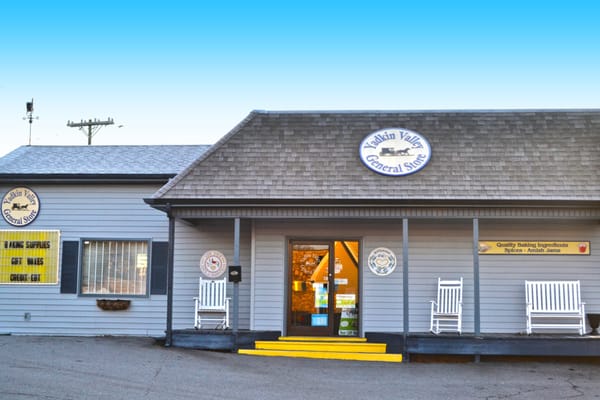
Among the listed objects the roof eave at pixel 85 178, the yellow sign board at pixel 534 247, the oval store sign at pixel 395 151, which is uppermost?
the oval store sign at pixel 395 151

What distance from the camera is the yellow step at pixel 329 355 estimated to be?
35.4ft

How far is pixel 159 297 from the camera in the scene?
41.9ft

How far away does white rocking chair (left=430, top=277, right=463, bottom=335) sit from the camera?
11734 millimetres

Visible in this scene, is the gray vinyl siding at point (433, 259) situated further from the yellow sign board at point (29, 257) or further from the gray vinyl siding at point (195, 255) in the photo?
the yellow sign board at point (29, 257)

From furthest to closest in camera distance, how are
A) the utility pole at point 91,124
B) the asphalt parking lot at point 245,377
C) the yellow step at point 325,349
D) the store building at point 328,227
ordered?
the utility pole at point 91,124 < the store building at point 328,227 < the yellow step at point 325,349 < the asphalt parking lot at point 245,377

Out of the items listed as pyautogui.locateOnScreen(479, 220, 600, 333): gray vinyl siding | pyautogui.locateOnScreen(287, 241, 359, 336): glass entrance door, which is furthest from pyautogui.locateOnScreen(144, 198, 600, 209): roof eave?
pyautogui.locateOnScreen(287, 241, 359, 336): glass entrance door

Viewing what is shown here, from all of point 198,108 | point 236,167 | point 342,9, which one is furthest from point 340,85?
point 236,167

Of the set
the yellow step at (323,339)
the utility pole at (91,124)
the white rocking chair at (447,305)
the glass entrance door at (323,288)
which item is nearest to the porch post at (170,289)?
the yellow step at (323,339)

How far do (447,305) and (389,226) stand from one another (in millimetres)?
1766

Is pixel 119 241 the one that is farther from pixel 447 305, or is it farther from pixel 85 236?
pixel 447 305

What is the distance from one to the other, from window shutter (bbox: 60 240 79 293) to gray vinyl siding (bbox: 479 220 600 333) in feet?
25.6

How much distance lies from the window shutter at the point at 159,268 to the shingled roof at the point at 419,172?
1.99 meters

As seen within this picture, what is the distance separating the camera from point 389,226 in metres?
12.2

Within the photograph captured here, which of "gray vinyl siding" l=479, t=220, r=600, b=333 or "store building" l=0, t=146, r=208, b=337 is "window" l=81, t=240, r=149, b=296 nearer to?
"store building" l=0, t=146, r=208, b=337
